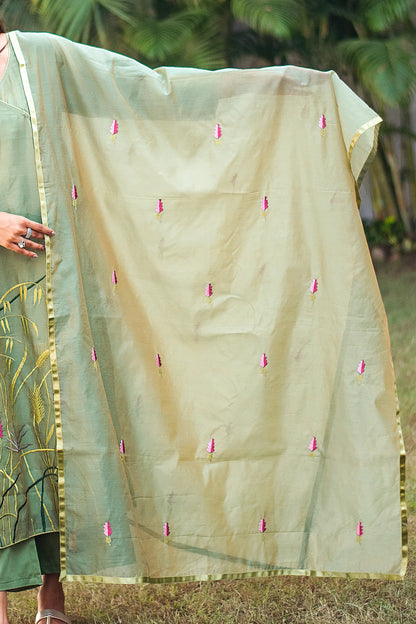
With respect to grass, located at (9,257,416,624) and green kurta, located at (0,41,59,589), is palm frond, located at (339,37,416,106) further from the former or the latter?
green kurta, located at (0,41,59,589)

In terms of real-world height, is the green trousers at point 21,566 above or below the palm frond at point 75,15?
below

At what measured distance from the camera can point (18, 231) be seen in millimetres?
1935

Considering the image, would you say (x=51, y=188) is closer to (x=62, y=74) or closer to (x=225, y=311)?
(x=62, y=74)

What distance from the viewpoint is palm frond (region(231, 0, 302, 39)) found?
20.9 feet

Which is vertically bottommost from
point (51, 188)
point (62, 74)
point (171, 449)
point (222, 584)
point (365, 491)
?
point (222, 584)

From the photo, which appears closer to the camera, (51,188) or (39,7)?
(51,188)

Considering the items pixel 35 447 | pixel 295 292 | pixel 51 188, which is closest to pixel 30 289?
pixel 51 188

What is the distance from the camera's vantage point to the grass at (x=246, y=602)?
7.29 feet

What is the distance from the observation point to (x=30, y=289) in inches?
79.3

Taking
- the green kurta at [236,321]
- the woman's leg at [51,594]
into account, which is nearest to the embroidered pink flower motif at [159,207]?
the green kurta at [236,321]

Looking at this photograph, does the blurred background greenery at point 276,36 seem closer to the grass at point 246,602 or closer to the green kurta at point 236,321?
the green kurta at point 236,321

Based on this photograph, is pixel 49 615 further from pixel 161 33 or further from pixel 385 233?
pixel 385 233

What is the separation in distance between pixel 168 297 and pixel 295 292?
12.8 inches

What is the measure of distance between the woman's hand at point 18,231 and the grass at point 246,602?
3.41ft
